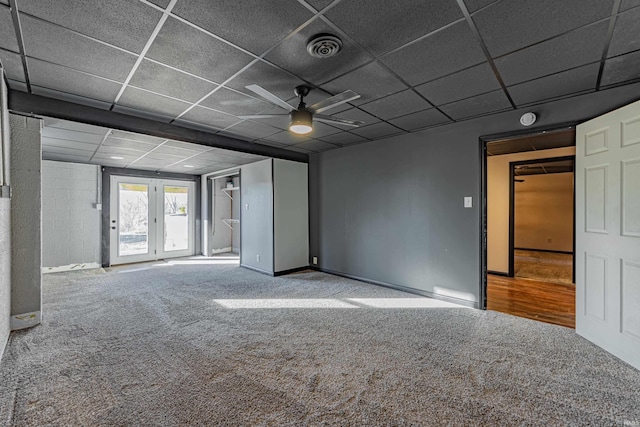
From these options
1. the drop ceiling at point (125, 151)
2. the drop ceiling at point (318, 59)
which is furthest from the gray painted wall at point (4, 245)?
the drop ceiling at point (125, 151)

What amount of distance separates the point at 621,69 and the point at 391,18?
2.21 m

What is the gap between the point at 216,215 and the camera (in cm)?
819

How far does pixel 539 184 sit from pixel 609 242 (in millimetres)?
7508

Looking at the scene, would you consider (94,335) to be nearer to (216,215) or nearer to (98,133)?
(98,133)

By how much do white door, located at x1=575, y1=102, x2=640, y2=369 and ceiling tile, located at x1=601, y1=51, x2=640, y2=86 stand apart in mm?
332

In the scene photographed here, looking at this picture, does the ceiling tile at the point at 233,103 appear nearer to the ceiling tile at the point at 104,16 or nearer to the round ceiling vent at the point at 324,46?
the ceiling tile at the point at 104,16

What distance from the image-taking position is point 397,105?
3.31 meters

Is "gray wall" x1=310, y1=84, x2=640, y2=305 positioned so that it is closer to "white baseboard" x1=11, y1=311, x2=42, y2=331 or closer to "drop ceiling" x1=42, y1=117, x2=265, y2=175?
"drop ceiling" x1=42, y1=117, x2=265, y2=175

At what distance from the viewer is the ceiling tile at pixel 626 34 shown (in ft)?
5.95

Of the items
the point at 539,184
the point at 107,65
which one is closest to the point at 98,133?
the point at 107,65

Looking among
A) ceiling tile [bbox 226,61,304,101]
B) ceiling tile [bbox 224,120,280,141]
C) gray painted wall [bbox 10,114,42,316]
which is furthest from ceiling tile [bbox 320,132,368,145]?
gray painted wall [bbox 10,114,42,316]

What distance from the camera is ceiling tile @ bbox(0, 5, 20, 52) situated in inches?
70.4

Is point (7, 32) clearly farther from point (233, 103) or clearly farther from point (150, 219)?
point (150, 219)

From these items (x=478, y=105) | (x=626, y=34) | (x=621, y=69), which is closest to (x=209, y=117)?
(x=478, y=105)
